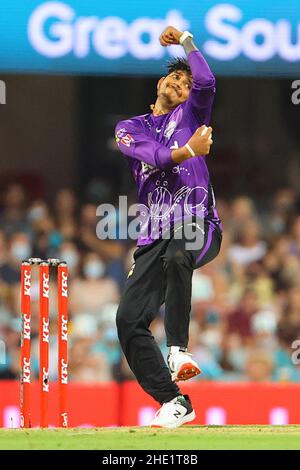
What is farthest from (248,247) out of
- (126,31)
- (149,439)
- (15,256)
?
(149,439)

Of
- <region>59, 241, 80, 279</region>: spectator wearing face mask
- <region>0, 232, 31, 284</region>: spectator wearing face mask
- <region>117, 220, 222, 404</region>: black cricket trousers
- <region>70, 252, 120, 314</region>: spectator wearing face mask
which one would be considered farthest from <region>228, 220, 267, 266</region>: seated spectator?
<region>117, 220, 222, 404</region>: black cricket trousers

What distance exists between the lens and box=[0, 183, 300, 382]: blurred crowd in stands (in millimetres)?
11195

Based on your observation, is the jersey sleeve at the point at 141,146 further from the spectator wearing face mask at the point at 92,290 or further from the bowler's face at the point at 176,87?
the spectator wearing face mask at the point at 92,290

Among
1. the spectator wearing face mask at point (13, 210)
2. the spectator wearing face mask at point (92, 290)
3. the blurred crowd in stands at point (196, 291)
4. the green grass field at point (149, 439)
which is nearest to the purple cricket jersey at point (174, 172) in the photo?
the green grass field at point (149, 439)

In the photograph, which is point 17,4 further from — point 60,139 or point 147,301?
point 147,301

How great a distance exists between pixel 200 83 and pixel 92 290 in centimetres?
482

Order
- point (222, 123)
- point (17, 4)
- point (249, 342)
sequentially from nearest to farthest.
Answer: point (17, 4) < point (249, 342) < point (222, 123)

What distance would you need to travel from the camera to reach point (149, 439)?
649cm

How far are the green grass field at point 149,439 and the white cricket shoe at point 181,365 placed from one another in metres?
0.27

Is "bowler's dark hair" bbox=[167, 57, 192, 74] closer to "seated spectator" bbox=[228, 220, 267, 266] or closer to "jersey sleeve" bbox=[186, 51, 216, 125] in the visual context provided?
"jersey sleeve" bbox=[186, 51, 216, 125]

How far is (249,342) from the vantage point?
37.7ft
